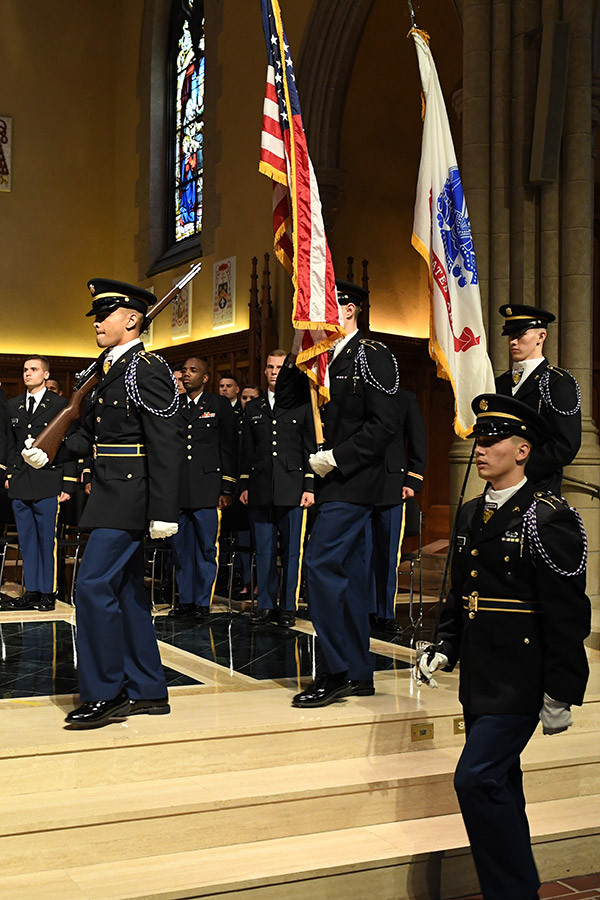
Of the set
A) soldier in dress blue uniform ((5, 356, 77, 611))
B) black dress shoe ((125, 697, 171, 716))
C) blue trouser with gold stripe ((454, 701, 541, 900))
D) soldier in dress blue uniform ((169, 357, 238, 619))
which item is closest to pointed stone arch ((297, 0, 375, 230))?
soldier in dress blue uniform ((169, 357, 238, 619))

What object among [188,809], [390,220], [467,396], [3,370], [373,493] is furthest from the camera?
[3,370]

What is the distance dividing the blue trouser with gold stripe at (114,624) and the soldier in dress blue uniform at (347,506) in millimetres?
638

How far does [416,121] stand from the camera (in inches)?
470

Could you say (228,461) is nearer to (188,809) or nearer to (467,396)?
(467,396)

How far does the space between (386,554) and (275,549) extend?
740 millimetres

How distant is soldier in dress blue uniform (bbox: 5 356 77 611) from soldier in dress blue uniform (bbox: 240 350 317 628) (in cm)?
129

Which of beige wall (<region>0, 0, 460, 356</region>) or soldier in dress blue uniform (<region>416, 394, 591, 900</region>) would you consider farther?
beige wall (<region>0, 0, 460, 356</region>)

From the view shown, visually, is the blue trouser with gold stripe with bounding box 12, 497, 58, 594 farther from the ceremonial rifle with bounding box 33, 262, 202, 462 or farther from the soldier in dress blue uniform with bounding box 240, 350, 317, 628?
the ceremonial rifle with bounding box 33, 262, 202, 462

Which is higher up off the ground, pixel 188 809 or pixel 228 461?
pixel 228 461

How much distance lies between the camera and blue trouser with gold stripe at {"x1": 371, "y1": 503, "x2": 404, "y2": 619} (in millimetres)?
6895

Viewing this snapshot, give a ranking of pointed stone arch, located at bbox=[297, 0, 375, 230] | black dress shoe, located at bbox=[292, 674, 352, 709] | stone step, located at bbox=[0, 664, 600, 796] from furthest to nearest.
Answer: pointed stone arch, located at bbox=[297, 0, 375, 230] < black dress shoe, located at bbox=[292, 674, 352, 709] < stone step, located at bbox=[0, 664, 600, 796]

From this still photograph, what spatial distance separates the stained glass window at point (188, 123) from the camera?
46.0ft

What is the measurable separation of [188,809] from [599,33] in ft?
18.6

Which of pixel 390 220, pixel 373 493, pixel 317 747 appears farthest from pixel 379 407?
pixel 390 220
